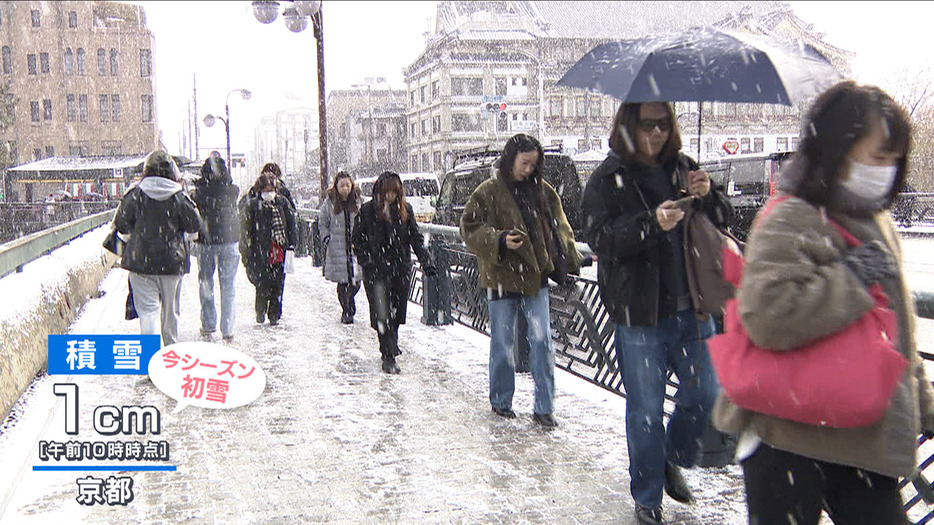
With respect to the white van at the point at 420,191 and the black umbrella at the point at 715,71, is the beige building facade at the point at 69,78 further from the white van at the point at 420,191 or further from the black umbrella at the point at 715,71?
the black umbrella at the point at 715,71

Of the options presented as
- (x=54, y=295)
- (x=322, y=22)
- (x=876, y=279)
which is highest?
(x=322, y=22)

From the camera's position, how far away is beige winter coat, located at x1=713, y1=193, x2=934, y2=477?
213 cm

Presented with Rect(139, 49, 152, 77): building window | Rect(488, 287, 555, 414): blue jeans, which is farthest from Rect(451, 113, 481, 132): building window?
Rect(488, 287, 555, 414): blue jeans

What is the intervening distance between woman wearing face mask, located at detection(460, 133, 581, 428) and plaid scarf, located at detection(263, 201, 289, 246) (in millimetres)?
4475

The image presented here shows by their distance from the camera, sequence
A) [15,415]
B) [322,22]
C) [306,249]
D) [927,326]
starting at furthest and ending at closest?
[306,249], [322,22], [927,326], [15,415]

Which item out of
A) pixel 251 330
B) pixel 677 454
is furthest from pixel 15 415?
pixel 677 454

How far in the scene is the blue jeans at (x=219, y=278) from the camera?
8.82m

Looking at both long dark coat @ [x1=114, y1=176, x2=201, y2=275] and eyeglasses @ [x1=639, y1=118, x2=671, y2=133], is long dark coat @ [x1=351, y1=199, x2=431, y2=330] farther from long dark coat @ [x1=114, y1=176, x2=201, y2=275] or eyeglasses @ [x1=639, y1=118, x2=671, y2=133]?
eyeglasses @ [x1=639, y1=118, x2=671, y2=133]

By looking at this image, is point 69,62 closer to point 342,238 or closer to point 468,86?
point 468,86

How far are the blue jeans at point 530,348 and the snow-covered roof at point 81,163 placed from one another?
59721mm

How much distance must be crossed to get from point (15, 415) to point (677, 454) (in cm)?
462

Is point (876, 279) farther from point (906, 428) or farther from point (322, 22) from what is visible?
point (322, 22)

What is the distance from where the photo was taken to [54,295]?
839 cm

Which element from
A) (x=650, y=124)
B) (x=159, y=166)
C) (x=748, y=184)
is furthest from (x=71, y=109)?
(x=650, y=124)
